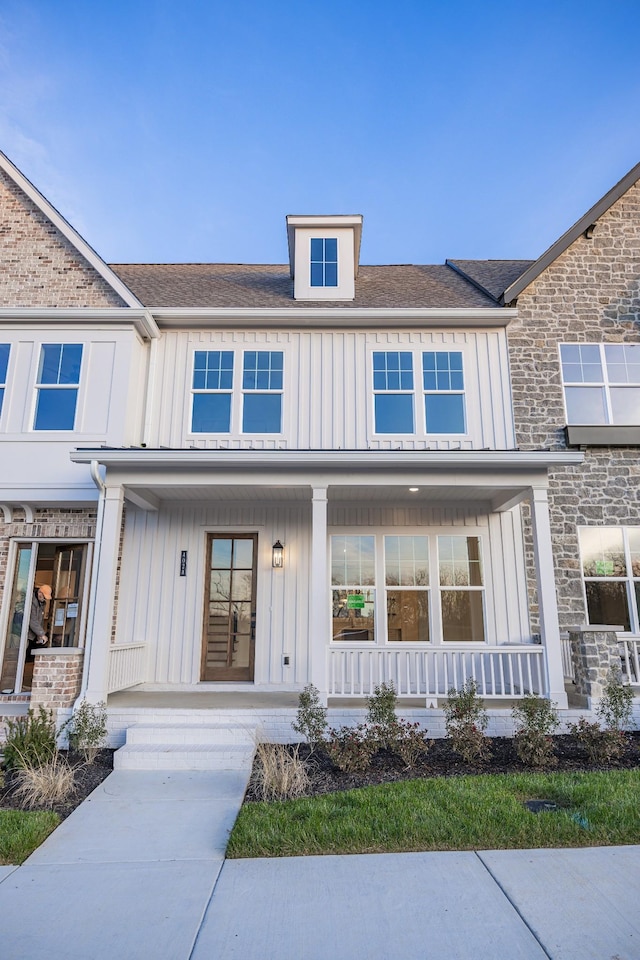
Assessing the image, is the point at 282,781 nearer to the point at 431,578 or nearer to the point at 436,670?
the point at 436,670

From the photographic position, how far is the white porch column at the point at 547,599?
7262 mm

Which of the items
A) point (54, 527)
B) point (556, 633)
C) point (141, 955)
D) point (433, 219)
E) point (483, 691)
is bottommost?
point (141, 955)

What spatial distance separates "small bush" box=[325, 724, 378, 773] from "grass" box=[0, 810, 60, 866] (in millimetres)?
2649

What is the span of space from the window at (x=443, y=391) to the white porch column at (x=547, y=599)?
2382mm

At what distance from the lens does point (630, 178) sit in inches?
420

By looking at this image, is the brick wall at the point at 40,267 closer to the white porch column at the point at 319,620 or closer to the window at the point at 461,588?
the white porch column at the point at 319,620

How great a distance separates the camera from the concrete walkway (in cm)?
292

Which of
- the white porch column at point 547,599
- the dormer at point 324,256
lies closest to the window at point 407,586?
the white porch column at point 547,599

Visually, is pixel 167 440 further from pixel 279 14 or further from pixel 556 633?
pixel 279 14

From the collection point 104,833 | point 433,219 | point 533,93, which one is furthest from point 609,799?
point 433,219

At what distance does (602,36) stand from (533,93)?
9.00ft

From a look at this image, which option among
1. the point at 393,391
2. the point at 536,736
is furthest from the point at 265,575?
the point at 536,736

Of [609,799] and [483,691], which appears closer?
[609,799]

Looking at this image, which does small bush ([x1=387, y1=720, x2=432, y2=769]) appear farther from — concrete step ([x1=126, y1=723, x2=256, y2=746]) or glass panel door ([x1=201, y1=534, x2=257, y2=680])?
glass panel door ([x1=201, y1=534, x2=257, y2=680])
